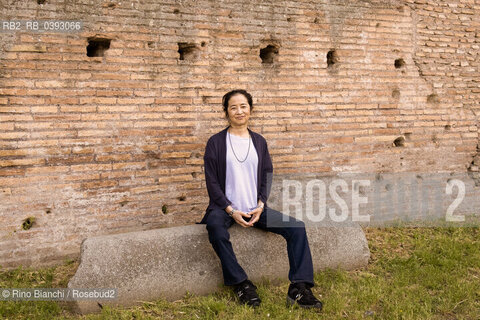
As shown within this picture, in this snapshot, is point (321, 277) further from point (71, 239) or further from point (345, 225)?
point (71, 239)

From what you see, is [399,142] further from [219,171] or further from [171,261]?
[171,261]

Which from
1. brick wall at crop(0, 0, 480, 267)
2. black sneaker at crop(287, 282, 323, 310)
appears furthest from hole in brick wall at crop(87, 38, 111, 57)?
black sneaker at crop(287, 282, 323, 310)

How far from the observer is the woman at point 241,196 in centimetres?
324

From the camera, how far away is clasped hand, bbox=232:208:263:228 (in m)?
3.42

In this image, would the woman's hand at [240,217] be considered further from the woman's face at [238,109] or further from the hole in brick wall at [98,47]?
the hole in brick wall at [98,47]

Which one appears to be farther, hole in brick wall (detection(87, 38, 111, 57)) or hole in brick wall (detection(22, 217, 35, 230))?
hole in brick wall (detection(87, 38, 111, 57))

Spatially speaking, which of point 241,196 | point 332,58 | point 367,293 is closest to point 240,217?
point 241,196

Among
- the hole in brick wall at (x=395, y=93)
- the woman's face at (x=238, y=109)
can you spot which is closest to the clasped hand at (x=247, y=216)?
the woman's face at (x=238, y=109)

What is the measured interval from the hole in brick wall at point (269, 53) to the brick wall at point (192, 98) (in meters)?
0.02

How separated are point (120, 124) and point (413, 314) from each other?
3.29 m

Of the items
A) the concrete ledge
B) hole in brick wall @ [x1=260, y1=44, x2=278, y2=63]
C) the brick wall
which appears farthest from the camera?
hole in brick wall @ [x1=260, y1=44, x2=278, y2=63]

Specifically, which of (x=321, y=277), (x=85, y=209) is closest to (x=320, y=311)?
(x=321, y=277)

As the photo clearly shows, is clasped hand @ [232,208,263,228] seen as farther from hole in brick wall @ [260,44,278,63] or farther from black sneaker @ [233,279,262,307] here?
hole in brick wall @ [260,44,278,63]

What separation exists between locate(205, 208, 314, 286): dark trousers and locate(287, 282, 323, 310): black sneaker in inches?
2.0
